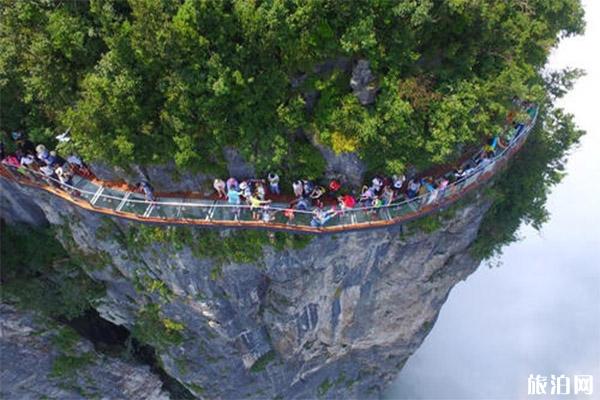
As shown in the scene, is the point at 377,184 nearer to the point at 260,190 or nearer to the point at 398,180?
the point at 398,180

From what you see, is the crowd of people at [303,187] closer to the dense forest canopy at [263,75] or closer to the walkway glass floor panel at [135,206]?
the walkway glass floor panel at [135,206]

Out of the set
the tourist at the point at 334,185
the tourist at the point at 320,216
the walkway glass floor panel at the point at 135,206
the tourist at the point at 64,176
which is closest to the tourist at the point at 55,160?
the tourist at the point at 64,176

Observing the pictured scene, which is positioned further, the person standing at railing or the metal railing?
the metal railing

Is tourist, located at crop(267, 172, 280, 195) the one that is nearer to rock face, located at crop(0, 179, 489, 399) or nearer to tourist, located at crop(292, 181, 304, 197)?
tourist, located at crop(292, 181, 304, 197)

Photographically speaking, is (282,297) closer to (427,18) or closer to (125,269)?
(125,269)

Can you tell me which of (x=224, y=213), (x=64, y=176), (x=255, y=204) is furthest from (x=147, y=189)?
(x=255, y=204)

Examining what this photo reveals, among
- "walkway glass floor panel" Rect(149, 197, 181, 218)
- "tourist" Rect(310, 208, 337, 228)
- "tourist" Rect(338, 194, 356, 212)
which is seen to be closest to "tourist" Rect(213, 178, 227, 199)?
"walkway glass floor panel" Rect(149, 197, 181, 218)
